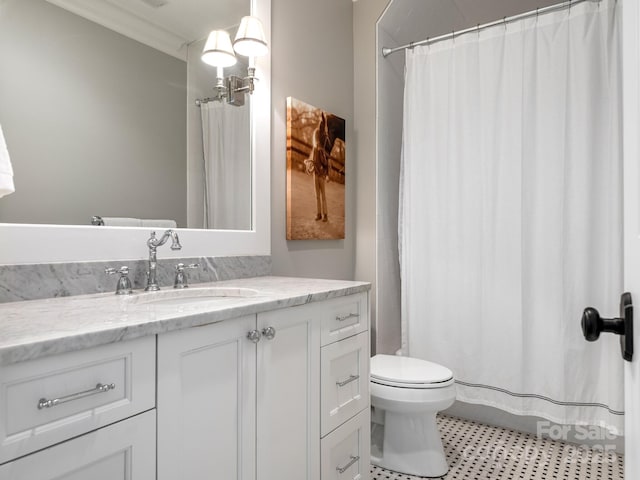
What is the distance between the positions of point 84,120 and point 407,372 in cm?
159

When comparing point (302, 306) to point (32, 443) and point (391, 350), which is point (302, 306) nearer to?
point (32, 443)

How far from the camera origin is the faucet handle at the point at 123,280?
51.6 inches

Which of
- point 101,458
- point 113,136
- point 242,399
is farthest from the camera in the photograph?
point 113,136

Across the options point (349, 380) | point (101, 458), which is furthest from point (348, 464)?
point (101, 458)

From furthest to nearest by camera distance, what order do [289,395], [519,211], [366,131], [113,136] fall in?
1. [366,131]
2. [519,211]
3. [113,136]
4. [289,395]

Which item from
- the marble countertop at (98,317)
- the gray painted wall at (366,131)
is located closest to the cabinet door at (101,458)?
the marble countertop at (98,317)

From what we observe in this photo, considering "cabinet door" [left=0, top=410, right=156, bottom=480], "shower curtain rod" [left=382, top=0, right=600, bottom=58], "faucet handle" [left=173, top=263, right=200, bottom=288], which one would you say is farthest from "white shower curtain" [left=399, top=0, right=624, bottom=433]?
"cabinet door" [left=0, top=410, right=156, bottom=480]

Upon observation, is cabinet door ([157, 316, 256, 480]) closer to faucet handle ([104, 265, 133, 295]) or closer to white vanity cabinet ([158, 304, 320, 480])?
white vanity cabinet ([158, 304, 320, 480])

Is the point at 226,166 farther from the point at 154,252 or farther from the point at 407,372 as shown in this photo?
the point at 407,372

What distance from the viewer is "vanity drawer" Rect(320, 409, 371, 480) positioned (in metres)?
1.40

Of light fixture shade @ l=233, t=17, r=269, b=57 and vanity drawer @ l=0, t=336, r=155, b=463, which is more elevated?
light fixture shade @ l=233, t=17, r=269, b=57

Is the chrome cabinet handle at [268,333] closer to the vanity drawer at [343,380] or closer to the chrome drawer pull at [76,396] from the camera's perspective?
the vanity drawer at [343,380]

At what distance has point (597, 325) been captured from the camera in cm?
65

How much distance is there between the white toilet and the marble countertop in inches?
26.6
